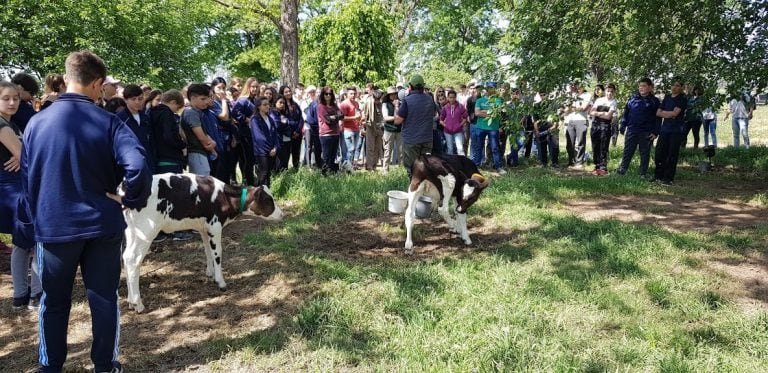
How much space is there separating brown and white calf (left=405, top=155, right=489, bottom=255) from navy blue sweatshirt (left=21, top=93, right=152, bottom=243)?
396 centimetres

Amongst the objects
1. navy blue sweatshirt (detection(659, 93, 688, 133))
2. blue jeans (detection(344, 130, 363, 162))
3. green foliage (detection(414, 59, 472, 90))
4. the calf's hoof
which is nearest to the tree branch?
blue jeans (detection(344, 130, 363, 162))

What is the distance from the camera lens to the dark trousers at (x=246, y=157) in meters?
9.25

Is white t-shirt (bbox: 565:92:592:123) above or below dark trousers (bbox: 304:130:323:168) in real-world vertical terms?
above

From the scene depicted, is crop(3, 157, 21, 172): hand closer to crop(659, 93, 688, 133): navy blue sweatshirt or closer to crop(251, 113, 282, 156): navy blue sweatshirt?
crop(251, 113, 282, 156): navy blue sweatshirt

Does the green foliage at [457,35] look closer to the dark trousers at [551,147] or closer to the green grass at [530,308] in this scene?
the dark trousers at [551,147]

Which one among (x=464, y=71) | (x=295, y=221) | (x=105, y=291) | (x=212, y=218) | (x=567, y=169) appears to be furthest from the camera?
(x=464, y=71)

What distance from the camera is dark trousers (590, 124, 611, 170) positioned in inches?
474

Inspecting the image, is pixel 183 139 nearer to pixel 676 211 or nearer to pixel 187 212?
pixel 187 212

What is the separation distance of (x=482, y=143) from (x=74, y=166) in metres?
10.2

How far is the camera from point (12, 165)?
4578mm

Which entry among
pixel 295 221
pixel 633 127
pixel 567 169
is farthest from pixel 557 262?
pixel 567 169

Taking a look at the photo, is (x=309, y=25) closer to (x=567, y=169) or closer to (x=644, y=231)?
(x=567, y=169)

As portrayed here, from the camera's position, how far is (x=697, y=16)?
9336 mm

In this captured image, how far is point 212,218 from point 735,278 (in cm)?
549
